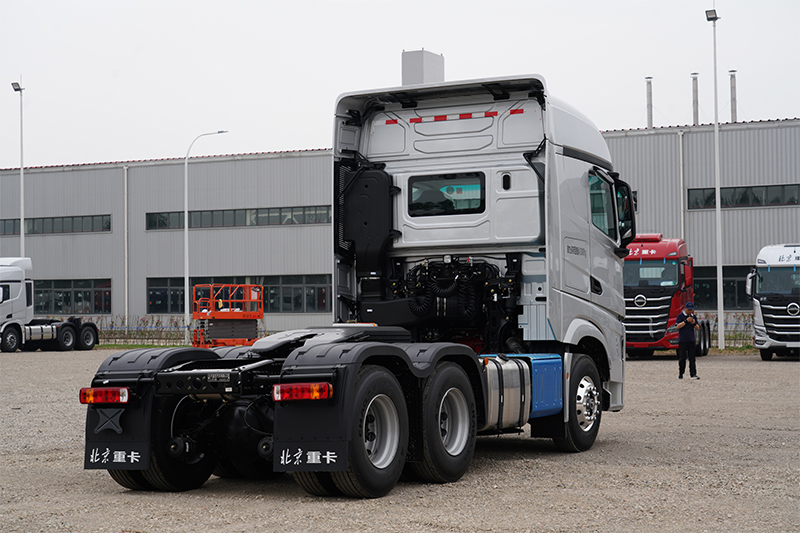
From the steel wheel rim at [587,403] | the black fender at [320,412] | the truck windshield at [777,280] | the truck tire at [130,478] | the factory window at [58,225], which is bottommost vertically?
the truck tire at [130,478]

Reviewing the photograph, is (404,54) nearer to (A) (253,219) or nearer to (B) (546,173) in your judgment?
(B) (546,173)

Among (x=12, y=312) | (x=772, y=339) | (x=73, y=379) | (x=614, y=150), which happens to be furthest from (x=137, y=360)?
(x=614, y=150)

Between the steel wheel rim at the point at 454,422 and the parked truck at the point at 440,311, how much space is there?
2cm

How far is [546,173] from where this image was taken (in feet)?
32.2

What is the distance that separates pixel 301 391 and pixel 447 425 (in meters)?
1.90

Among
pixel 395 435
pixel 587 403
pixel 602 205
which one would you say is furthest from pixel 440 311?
pixel 395 435

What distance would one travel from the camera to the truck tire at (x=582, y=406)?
33.6ft

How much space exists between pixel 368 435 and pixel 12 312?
32845mm

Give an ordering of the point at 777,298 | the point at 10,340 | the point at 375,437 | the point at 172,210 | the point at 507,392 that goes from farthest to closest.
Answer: the point at 172,210, the point at 10,340, the point at 777,298, the point at 507,392, the point at 375,437

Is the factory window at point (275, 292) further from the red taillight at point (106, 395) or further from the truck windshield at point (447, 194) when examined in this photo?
the red taillight at point (106, 395)

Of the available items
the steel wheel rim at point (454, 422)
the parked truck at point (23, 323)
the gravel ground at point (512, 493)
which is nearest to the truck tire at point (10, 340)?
the parked truck at point (23, 323)

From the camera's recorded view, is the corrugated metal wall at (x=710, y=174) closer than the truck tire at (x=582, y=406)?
No

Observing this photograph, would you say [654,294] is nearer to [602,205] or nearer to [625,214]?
[625,214]

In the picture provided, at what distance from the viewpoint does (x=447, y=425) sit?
27.1 feet
